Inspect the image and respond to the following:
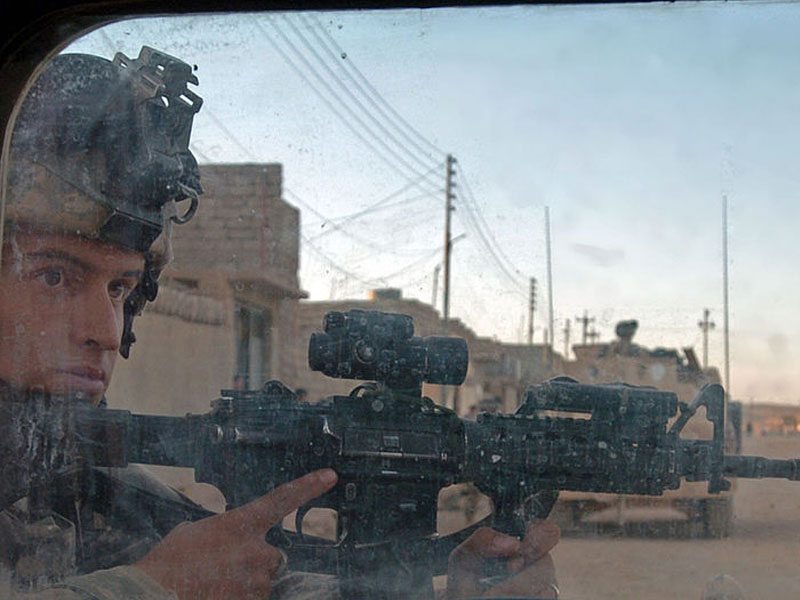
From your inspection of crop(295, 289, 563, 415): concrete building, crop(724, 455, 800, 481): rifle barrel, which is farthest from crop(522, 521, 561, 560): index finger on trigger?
Result: crop(724, 455, 800, 481): rifle barrel

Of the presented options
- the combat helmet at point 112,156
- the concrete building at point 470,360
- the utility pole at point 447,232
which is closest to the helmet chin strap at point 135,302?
the combat helmet at point 112,156

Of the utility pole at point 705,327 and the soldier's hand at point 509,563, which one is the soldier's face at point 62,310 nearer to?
the soldier's hand at point 509,563

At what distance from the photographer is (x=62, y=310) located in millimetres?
1621

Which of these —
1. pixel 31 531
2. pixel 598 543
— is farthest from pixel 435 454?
pixel 31 531

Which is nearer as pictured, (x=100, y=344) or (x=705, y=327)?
(x=705, y=327)

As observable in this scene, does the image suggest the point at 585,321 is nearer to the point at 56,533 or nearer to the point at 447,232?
the point at 447,232

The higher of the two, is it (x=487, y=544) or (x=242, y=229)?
(x=242, y=229)

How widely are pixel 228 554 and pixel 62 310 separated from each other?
50 cm

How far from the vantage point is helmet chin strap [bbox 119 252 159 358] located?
166 cm

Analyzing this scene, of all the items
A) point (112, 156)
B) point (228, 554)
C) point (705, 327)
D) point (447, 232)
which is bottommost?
point (228, 554)

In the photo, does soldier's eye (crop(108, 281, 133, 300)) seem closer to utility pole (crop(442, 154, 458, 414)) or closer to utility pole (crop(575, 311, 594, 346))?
utility pole (crop(442, 154, 458, 414))

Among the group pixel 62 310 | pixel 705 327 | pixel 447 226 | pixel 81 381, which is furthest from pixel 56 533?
pixel 705 327

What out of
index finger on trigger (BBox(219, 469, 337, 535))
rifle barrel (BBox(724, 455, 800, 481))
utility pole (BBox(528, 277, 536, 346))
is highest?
utility pole (BBox(528, 277, 536, 346))

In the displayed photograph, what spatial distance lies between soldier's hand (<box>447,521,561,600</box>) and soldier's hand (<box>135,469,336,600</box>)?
0.29m
